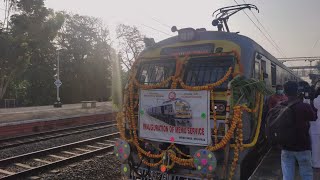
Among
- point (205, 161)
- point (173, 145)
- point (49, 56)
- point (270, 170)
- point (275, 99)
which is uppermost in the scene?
point (49, 56)

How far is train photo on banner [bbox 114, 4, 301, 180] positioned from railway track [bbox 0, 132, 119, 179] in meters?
3.23

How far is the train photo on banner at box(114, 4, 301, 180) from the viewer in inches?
194

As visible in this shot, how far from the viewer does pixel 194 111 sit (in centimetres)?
513

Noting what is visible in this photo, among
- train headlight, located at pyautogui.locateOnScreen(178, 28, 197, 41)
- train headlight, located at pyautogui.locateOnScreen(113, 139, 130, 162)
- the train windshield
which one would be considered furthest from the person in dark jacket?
train headlight, located at pyautogui.locateOnScreen(113, 139, 130, 162)

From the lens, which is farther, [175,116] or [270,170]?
[270,170]

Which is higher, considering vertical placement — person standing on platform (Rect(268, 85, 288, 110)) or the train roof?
Answer: the train roof

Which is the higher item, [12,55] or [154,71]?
[12,55]

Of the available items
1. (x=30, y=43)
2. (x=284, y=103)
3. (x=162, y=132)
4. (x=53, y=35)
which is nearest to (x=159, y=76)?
(x=162, y=132)

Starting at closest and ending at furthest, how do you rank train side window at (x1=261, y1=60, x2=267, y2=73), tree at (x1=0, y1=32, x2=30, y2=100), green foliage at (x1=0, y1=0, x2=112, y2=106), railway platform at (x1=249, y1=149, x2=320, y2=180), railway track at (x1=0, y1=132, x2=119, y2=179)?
railway platform at (x1=249, y1=149, x2=320, y2=180), train side window at (x1=261, y1=60, x2=267, y2=73), railway track at (x1=0, y1=132, x2=119, y2=179), tree at (x1=0, y1=32, x2=30, y2=100), green foliage at (x1=0, y1=0, x2=112, y2=106)

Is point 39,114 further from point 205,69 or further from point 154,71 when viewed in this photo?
point 205,69

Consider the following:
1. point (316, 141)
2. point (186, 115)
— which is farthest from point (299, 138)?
point (186, 115)

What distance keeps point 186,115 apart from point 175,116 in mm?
235

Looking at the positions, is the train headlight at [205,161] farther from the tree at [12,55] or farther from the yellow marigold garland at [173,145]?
the tree at [12,55]

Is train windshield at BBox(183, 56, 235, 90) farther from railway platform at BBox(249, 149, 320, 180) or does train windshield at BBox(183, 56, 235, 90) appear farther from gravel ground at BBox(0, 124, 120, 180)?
gravel ground at BBox(0, 124, 120, 180)
